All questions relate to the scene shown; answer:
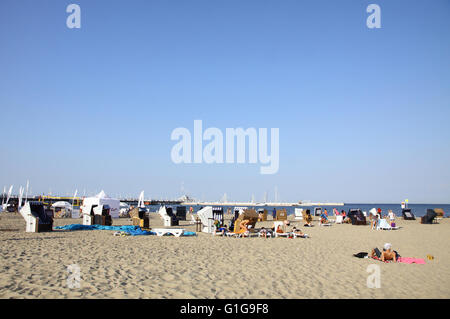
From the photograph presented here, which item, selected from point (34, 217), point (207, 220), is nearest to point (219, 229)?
point (207, 220)

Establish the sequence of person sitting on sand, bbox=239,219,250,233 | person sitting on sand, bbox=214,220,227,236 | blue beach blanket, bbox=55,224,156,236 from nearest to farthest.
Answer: blue beach blanket, bbox=55,224,156,236
person sitting on sand, bbox=239,219,250,233
person sitting on sand, bbox=214,220,227,236

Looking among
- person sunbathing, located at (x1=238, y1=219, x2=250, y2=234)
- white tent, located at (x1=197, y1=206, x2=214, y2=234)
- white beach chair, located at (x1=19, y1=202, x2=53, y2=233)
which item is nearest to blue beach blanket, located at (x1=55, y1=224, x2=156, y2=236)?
white beach chair, located at (x1=19, y1=202, x2=53, y2=233)

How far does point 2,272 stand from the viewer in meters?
7.05

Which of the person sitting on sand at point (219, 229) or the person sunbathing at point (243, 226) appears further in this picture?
the person sitting on sand at point (219, 229)

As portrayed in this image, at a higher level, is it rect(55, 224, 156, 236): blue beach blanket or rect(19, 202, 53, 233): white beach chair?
rect(19, 202, 53, 233): white beach chair

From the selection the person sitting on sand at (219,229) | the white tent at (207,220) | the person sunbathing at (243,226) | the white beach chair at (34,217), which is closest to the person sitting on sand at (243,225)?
the person sunbathing at (243,226)

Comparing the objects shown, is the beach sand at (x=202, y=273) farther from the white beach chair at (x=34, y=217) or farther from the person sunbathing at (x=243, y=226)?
the person sunbathing at (x=243, y=226)

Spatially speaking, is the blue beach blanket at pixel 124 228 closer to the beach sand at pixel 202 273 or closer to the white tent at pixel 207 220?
the white tent at pixel 207 220

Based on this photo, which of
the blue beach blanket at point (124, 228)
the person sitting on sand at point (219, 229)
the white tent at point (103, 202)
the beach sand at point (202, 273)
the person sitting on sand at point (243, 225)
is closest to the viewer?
the beach sand at point (202, 273)

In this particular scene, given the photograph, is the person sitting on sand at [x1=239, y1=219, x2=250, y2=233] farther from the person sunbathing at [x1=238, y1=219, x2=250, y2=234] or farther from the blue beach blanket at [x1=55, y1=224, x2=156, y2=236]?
the blue beach blanket at [x1=55, y1=224, x2=156, y2=236]

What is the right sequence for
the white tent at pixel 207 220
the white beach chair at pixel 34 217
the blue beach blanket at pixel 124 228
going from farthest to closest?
the white tent at pixel 207 220 < the blue beach blanket at pixel 124 228 < the white beach chair at pixel 34 217

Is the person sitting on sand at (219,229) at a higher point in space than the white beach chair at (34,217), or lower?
lower
